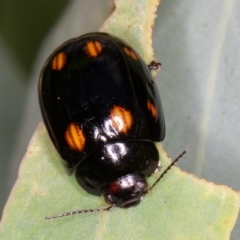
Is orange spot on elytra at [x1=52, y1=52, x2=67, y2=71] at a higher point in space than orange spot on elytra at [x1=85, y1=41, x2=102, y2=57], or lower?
higher

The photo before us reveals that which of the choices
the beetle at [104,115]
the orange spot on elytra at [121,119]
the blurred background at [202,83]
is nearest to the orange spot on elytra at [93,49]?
the beetle at [104,115]

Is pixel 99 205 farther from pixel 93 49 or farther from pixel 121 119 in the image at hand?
pixel 93 49

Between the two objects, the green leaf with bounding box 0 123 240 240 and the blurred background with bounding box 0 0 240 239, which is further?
the blurred background with bounding box 0 0 240 239

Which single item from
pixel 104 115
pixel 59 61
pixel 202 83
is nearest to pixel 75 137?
pixel 104 115

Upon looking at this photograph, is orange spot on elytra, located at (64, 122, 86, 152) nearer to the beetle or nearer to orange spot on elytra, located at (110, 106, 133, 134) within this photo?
the beetle

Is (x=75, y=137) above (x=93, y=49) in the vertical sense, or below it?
below

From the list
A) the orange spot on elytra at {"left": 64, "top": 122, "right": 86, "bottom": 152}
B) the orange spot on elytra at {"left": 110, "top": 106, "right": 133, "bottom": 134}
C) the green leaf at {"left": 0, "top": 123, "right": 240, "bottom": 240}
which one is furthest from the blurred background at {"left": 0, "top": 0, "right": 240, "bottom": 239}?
the orange spot on elytra at {"left": 64, "top": 122, "right": 86, "bottom": 152}

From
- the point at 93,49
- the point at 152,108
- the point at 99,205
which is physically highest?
the point at 93,49
